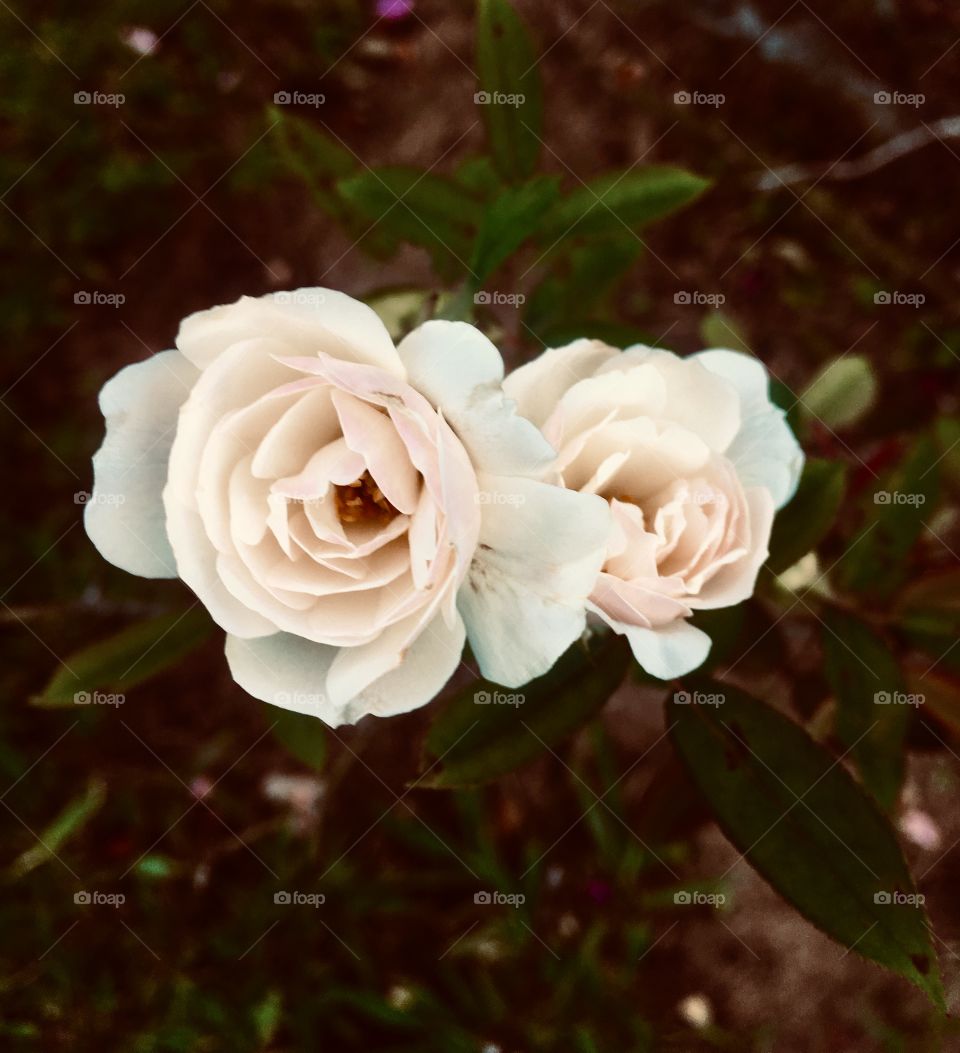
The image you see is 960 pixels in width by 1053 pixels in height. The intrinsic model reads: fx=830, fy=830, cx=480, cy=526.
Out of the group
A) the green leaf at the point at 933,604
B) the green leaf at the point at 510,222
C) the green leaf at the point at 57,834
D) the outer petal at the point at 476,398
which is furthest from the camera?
the green leaf at the point at 57,834

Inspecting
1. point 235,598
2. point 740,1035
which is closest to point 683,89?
point 235,598

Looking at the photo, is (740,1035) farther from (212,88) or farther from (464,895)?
(212,88)
